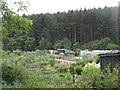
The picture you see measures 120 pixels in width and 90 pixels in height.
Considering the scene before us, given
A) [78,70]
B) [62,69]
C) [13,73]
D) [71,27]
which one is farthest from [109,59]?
[13,73]

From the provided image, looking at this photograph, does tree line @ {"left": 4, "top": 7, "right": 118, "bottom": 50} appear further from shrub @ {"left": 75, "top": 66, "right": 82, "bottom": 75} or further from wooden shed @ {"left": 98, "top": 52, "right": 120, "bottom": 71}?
shrub @ {"left": 75, "top": 66, "right": 82, "bottom": 75}

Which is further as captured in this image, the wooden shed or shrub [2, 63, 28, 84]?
the wooden shed

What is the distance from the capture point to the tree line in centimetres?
217

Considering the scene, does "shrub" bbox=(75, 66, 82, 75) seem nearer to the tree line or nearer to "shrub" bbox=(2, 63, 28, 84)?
the tree line

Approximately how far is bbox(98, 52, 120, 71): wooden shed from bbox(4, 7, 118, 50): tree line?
0.86 feet

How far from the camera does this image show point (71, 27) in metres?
2.27

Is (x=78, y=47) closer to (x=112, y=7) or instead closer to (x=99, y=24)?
(x=99, y=24)

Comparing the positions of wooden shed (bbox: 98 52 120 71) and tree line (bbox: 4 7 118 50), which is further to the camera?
wooden shed (bbox: 98 52 120 71)

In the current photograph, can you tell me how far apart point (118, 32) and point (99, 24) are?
0.17m

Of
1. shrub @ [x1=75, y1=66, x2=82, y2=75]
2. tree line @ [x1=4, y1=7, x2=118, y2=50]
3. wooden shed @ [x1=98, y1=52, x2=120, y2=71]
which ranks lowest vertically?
shrub @ [x1=75, y1=66, x2=82, y2=75]

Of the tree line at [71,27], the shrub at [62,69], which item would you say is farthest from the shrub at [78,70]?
the tree line at [71,27]

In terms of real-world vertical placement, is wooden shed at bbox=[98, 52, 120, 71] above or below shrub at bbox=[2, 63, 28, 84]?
above

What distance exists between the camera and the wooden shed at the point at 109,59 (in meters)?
2.44

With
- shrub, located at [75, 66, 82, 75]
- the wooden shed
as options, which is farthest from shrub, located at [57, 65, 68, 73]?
the wooden shed
